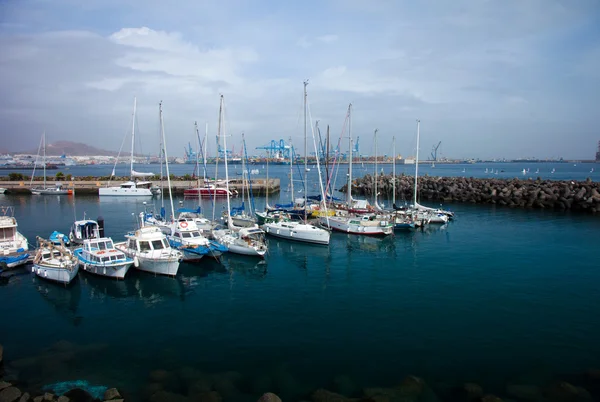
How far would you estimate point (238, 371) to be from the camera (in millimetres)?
12281

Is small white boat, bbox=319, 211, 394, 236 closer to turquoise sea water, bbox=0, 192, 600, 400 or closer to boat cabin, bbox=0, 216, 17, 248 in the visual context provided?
turquoise sea water, bbox=0, 192, 600, 400

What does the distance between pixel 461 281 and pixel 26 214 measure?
4391 centimetres

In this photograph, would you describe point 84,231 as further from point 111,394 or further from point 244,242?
point 111,394

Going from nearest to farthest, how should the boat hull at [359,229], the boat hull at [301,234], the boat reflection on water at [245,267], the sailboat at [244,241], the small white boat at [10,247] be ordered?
1. the small white boat at [10,247]
2. the boat reflection on water at [245,267]
3. the sailboat at [244,241]
4. the boat hull at [301,234]
5. the boat hull at [359,229]

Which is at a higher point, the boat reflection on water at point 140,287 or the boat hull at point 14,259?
the boat hull at point 14,259

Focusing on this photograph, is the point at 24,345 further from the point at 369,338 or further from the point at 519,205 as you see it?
the point at 519,205

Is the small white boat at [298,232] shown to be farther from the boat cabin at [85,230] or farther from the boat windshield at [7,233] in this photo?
the boat windshield at [7,233]

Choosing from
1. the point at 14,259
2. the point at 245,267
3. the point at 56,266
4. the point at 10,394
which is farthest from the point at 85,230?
the point at 10,394

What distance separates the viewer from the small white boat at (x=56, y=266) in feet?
64.4

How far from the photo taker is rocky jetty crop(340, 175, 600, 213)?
45.5m

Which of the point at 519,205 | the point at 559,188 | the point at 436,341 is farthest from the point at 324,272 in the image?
the point at 559,188

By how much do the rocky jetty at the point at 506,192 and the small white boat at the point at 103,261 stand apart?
43.1 metres

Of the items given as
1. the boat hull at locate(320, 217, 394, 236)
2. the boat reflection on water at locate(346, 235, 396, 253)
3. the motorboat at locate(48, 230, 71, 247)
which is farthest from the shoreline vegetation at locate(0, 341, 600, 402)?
the boat hull at locate(320, 217, 394, 236)

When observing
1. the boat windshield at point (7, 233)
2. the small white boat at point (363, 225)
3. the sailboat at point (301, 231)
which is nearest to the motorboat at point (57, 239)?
the boat windshield at point (7, 233)
